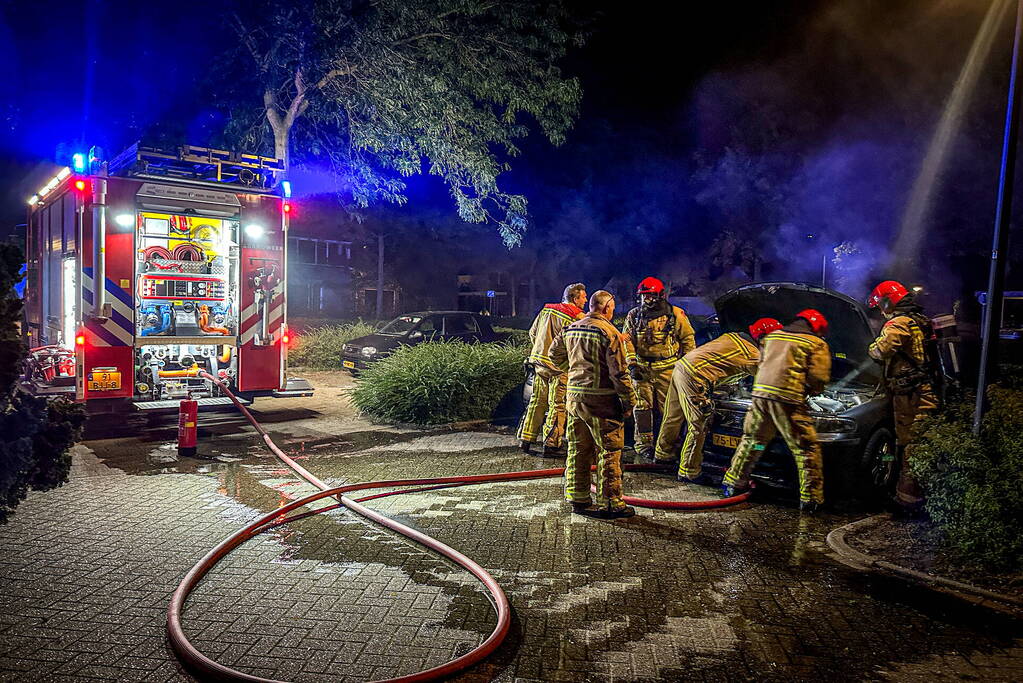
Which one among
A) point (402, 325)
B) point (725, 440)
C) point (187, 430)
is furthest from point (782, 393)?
point (402, 325)

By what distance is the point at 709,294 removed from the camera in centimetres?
3169

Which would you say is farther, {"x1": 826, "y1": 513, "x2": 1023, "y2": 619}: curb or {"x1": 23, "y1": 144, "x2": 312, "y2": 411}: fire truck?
{"x1": 23, "y1": 144, "x2": 312, "y2": 411}: fire truck

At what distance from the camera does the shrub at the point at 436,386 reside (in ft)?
32.8

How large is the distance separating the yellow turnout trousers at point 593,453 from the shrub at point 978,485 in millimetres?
2113

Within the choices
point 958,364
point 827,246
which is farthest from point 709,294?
point 958,364

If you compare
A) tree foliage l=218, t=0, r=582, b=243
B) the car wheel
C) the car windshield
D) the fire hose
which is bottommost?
the fire hose

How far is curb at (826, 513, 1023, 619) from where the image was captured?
4191 millimetres

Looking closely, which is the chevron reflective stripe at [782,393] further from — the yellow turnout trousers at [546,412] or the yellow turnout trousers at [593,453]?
the yellow turnout trousers at [546,412]

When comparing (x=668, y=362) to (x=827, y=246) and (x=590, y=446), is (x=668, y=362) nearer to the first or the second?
(x=590, y=446)

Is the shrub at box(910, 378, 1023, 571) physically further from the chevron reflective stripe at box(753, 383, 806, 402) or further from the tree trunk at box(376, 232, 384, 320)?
the tree trunk at box(376, 232, 384, 320)

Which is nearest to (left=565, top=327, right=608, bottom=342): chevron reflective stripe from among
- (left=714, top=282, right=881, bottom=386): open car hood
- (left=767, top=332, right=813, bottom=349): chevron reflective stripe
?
(left=767, top=332, right=813, bottom=349): chevron reflective stripe

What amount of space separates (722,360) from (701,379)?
0.27 m

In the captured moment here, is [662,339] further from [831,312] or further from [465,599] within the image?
[465,599]

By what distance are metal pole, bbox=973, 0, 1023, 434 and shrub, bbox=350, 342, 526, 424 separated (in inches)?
246
